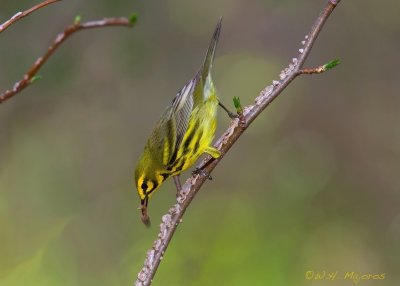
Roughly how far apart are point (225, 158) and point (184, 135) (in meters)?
3.61

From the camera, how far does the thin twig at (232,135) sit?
7.46 feet

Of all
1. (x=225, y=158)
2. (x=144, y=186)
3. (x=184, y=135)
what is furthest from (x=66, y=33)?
(x=225, y=158)

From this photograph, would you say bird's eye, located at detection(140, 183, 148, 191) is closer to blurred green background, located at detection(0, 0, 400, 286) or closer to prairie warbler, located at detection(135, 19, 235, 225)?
prairie warbler, located at detection(135, 19, 235, 225)

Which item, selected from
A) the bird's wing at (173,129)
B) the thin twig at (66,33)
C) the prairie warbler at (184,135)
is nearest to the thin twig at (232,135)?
the thin twig at (66,33)

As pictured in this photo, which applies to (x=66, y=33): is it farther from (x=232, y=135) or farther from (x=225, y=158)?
(x=225, y=158)

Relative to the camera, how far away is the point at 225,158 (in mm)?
7777

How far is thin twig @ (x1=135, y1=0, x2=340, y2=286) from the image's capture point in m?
2.27

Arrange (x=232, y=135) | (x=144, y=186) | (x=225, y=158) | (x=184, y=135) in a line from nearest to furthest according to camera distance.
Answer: (x=232, y=135) → (x=144, y=186) → (x=184, y=135) → (x=225, y=158)

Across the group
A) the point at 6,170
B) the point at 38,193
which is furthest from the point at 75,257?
the point at 6,170

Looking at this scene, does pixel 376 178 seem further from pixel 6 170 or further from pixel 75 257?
pixel 6 170

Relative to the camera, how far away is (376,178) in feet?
23.9

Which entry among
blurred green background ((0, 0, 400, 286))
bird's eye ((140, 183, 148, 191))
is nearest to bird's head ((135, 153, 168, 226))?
bird's eye ((140, 183, 148, 191))

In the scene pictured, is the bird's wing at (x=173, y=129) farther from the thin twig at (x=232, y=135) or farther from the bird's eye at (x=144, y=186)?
the thin twig at (x=232, y=135)

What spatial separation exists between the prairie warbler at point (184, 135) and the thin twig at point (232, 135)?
4.21 feet
